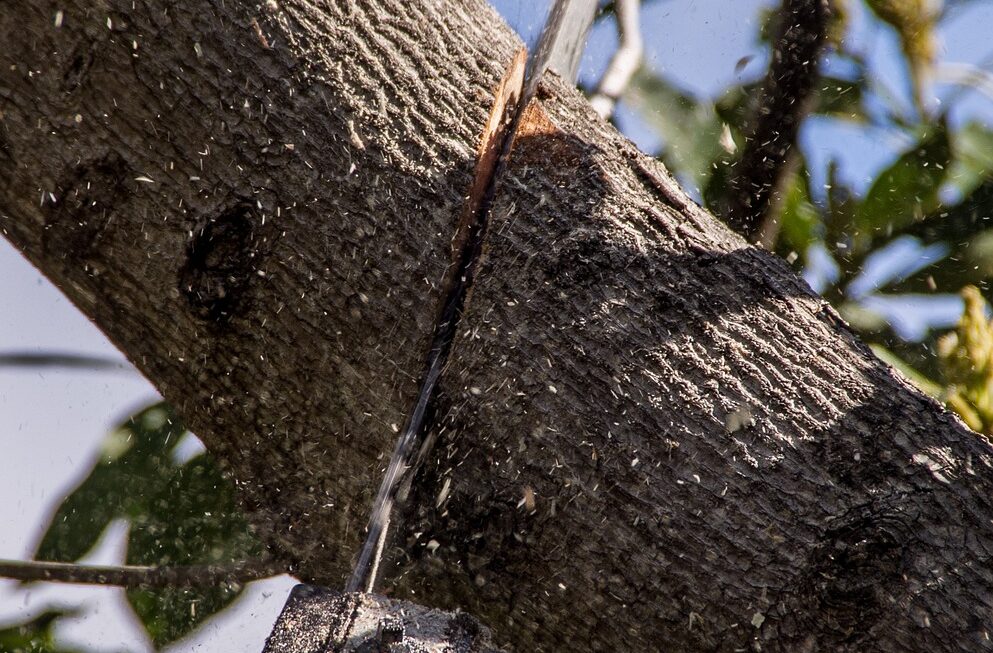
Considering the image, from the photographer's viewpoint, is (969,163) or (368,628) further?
(969,163)

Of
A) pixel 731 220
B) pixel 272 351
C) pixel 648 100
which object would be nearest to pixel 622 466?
pixel 272 351

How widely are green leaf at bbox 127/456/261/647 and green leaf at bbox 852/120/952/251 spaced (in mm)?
1690

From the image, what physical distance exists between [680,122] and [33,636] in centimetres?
206

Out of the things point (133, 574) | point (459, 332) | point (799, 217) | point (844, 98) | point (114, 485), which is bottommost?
point (114, 485)

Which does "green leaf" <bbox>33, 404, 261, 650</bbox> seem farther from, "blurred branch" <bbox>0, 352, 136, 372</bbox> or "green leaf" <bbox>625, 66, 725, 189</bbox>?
"green leaf" <bbox>625, 66, 725, 189</bbox>

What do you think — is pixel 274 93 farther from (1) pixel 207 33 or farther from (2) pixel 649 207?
(2) pixel 649 207

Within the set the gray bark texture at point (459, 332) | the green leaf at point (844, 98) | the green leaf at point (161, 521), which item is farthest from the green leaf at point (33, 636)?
the green leaf at point (844, 98)

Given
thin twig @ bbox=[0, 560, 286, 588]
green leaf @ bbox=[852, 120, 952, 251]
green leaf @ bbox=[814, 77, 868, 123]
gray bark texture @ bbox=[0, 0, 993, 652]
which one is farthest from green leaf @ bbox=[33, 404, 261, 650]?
green leaf @ bbox=[814, 77, 868, 123]

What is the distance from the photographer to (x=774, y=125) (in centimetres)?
185

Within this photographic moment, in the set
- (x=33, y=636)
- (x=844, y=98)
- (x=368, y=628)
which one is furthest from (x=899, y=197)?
(x=33, y=636)

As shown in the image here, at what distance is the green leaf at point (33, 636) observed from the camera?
5.82 feet

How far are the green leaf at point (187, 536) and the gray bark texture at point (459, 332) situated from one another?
0.90 metres

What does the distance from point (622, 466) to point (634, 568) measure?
0.11 m

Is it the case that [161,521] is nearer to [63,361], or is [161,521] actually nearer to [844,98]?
[63,361]
